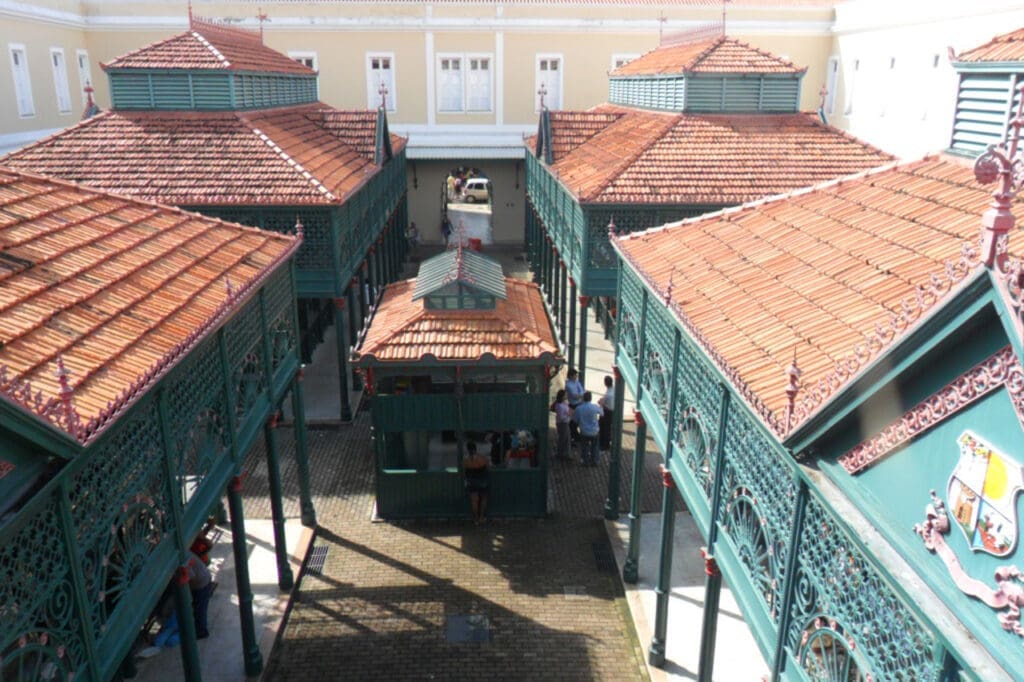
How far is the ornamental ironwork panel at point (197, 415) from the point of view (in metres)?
6.70

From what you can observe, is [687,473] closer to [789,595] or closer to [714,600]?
[714,600]

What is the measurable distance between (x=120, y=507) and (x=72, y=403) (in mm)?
1058

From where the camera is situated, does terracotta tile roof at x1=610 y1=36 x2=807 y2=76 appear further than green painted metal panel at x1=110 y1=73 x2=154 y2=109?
Yes

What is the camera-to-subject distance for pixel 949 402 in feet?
11.7

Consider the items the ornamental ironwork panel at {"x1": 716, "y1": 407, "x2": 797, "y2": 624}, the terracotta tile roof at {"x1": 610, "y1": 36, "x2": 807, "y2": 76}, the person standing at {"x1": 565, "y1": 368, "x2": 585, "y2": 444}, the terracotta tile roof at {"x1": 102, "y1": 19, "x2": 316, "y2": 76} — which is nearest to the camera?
the ornamental ironwork panel at {"x1": 716, "y1": 407, "x2": 797, "y2": 624}

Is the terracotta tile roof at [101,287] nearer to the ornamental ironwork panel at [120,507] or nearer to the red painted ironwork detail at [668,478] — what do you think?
the ornamental ironwork panel at [120,507]

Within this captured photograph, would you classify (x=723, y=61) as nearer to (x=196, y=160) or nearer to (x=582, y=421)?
(x=582, y=421)

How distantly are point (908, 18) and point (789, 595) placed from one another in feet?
87.9

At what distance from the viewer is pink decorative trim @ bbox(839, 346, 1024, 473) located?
317 centimetres

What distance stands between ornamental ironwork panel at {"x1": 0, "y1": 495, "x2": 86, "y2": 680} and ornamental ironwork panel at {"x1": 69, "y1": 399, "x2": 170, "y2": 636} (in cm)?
20

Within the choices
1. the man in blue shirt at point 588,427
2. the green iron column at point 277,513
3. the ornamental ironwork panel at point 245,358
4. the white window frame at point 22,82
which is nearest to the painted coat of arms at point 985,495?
the ornamental ironwork panel at point 245,358

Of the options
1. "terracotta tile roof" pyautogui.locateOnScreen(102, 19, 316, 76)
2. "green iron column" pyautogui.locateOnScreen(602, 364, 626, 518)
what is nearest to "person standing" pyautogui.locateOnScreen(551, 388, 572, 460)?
"green iron column" pyautogui.locateOnScreen(602, 364, 626, 518)

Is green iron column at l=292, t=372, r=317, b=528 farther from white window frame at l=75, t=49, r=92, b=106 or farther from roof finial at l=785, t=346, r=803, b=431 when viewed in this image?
white window frame at l=75, t=49, r=92, b=106

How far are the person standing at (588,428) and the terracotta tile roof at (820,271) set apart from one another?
5017 millimetres
